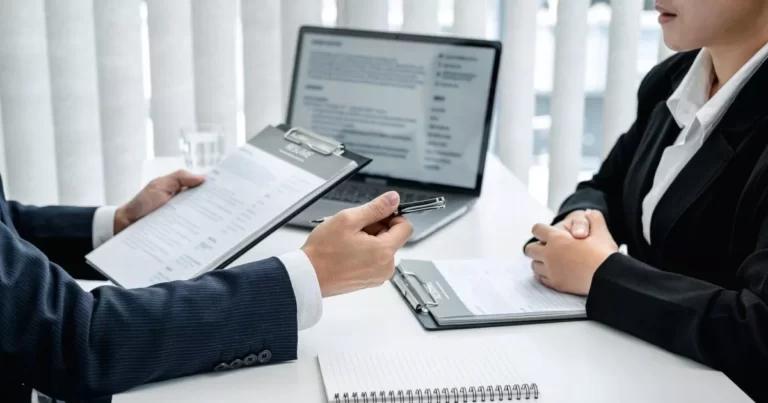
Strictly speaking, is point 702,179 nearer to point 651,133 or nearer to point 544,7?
point 651,133

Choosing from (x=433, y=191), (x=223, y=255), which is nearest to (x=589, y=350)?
(x=223, y=255)

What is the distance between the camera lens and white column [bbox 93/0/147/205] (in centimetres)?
222

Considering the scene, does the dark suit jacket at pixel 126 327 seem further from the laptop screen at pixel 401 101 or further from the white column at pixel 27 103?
the white column at pixel 27 103

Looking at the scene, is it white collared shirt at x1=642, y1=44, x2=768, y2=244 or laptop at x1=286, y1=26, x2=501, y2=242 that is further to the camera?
laptop at x1=286, y1=26, x2=501, y2=242

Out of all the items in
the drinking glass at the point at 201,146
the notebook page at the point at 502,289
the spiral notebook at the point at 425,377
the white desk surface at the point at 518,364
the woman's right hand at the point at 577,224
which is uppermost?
the drinking glass at the point at 201,146

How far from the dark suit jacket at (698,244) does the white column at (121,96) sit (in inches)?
49.0

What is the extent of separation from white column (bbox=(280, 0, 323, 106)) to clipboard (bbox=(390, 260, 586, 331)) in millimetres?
1104

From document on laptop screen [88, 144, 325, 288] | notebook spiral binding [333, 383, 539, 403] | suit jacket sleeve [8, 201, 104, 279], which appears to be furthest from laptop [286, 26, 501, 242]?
notebook spiral binding [333, 383, 539, 403]

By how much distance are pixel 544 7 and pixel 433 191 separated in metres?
0.94

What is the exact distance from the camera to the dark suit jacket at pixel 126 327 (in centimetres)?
91

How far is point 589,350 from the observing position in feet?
3.38

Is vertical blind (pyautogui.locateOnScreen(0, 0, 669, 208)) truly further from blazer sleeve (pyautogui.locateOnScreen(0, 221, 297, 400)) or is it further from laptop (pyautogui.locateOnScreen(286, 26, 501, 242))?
blazer sleeve (pyautogui.locateOnScreen(0, 221, 297, 400))

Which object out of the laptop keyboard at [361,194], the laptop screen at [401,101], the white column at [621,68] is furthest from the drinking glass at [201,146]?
the white column at [621,68]

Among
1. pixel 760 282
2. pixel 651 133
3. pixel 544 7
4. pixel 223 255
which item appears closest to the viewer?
pixel 760 282
